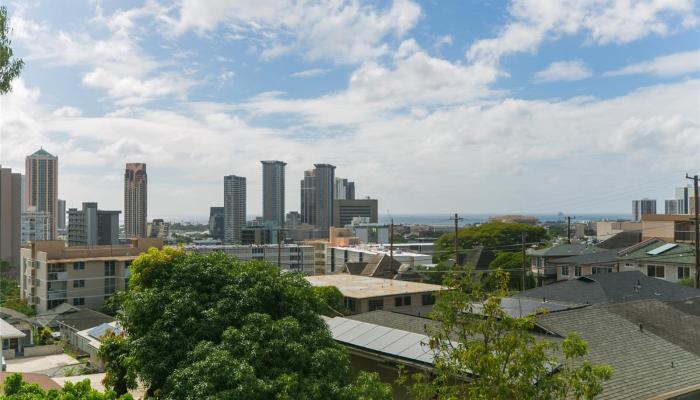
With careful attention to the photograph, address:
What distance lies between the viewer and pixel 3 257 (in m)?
82.2

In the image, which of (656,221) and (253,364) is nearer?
(253,364)

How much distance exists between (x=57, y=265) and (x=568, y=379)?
54.1m

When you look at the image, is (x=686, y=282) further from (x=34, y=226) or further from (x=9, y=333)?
(x=34, y=226)

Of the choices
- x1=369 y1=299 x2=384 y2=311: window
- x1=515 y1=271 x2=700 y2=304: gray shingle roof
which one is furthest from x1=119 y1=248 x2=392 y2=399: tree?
x1=369 y1=299 x2=384 y2=311: window

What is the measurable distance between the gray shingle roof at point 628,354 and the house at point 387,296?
57.0ft

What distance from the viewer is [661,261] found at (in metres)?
40.0

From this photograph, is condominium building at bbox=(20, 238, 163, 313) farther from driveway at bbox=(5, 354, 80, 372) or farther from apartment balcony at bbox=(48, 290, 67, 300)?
driveway at bbox=(5, 354, 80, 372)

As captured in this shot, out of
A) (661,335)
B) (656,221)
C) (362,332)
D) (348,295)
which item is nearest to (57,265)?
(348,295)

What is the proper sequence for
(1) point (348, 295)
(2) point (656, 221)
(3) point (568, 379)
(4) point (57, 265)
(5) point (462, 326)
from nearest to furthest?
(3) point (568, 379)
(5) point (462, 326)
(1) point (348, 295)
(4) point (57, 265)
(2) point (656, 221)

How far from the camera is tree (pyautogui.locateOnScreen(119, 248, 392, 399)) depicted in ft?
33.9

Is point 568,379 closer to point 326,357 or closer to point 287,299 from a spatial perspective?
point 326,357

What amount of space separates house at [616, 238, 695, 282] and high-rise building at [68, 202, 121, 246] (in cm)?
10935

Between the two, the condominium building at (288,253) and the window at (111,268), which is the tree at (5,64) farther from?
the condominium building at (288,253)

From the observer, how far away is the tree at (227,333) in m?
10.3
